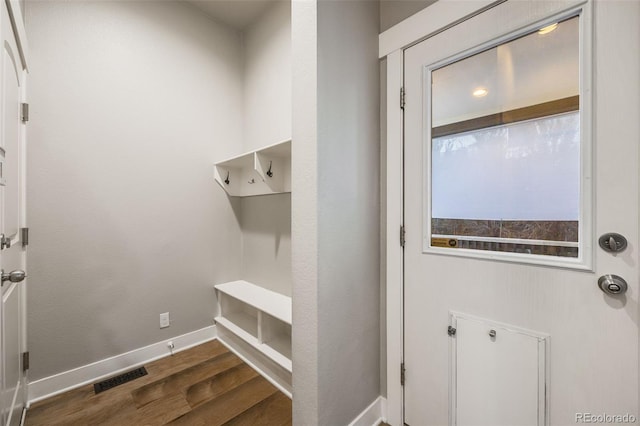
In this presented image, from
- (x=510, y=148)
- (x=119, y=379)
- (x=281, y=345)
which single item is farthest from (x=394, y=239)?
(x=119, y=379)

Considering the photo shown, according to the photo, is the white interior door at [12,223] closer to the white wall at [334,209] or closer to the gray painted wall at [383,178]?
the white wall at [334,209]

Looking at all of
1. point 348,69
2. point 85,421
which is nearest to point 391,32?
point 348,69

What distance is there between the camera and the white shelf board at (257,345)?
1756 mm

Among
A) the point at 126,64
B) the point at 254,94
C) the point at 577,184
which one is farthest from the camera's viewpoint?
the point at 254,94

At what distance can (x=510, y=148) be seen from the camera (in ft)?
3.68

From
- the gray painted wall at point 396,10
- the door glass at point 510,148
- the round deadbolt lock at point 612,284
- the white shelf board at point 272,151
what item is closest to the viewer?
the round deadbolt lock at point 612,284

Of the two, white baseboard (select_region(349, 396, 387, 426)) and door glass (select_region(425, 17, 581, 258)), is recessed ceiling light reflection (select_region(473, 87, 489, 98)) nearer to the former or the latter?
door glass (select_region(425, 17, 581, 258))

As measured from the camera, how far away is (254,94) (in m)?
2.52

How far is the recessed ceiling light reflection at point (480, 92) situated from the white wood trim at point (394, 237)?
1.13ft

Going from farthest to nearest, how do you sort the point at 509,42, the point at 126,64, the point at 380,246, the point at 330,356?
the point at 126,64, the point at 380,246, the point at 330,356, the point at 509,42

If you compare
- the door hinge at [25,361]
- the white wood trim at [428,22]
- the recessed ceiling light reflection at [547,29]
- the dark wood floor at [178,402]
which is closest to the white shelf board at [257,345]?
the dark wood floor at [178,402]

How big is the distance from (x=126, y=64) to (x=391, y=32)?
1929 mm

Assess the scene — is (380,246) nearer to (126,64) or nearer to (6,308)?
(6,308)

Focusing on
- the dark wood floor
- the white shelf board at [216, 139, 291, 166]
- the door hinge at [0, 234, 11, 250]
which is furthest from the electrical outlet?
the white shelf board at [216, 139, 291, 166]
